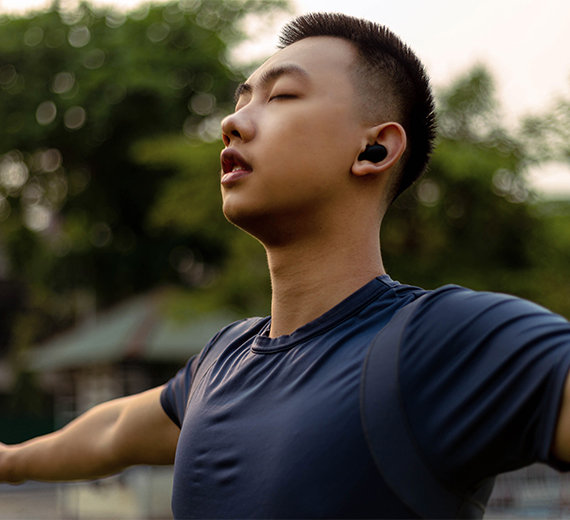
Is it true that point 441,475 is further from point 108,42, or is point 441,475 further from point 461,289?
point 108,42

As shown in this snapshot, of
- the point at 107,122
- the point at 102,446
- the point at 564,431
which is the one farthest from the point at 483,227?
the point at 564,431

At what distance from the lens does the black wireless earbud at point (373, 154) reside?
1.67 meters

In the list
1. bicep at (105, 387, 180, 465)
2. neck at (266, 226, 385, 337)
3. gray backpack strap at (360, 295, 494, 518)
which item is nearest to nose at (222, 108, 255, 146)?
neck at (266, 226, 385, 337)

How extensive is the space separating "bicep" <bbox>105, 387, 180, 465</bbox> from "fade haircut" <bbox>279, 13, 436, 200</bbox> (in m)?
0.77

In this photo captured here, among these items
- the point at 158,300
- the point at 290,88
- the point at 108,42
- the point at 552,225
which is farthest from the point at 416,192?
the point at 290,88

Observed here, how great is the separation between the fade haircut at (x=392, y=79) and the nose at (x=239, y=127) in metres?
0.23

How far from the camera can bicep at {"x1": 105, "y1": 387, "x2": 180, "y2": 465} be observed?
206 cm

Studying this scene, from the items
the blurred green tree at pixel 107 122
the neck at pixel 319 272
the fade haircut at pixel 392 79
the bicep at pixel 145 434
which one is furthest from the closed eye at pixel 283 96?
the blurred green tree at pixel 107 122

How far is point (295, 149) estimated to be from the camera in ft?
5.35

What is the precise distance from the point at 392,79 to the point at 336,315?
0.52 metres

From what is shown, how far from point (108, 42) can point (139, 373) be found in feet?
25.7

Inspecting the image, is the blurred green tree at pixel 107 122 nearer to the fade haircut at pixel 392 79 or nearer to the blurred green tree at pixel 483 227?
the blurred green tree at pixel 483 227

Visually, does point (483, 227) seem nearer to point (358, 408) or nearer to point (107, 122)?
point (107, 122)

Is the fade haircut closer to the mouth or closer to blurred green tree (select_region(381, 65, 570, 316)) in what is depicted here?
the mouth
